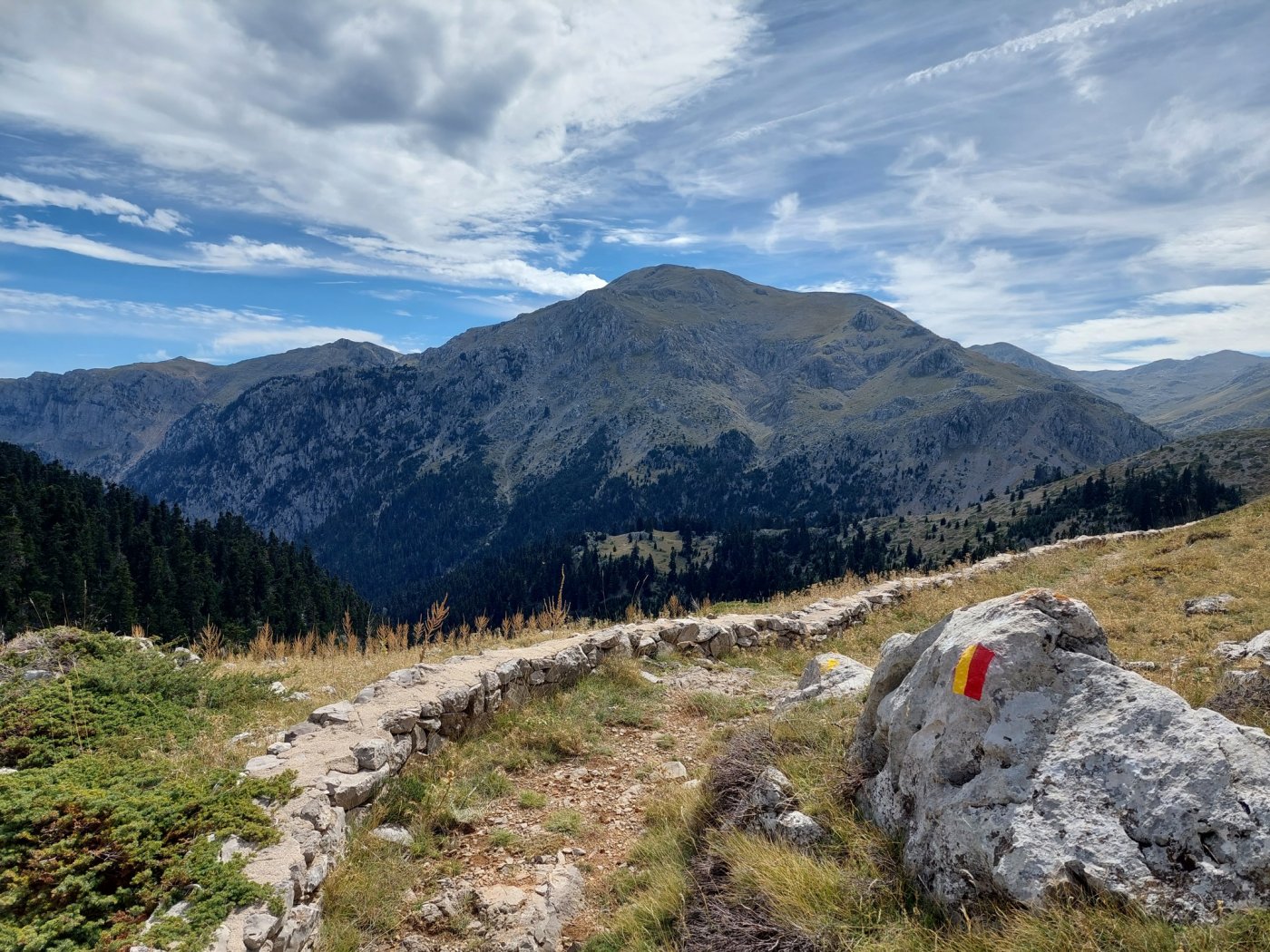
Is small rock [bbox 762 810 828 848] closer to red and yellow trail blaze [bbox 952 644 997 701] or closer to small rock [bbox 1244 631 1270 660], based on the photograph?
red and yellow trail blaze [bbox 952 644 997 701]

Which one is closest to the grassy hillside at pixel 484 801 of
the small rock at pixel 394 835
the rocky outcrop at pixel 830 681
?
the small rock at pixel 394 835

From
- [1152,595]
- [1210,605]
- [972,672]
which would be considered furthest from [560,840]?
[1152,595]

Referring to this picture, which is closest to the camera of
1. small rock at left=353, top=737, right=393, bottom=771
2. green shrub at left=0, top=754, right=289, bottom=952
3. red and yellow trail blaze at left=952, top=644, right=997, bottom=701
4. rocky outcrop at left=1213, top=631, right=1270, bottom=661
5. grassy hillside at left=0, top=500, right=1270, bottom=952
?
grassy hillside at left=0, top=500, right=1270, bottom=952

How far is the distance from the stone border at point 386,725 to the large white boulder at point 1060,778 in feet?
18.4

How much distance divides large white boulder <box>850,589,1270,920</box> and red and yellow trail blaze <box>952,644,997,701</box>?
12mm

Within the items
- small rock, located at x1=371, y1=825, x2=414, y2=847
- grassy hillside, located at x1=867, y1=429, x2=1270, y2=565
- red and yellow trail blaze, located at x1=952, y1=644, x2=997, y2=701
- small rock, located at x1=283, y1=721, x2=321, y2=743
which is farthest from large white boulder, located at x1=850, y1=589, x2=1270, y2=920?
grassy hillside, located at x1=867, y1=429, x2=1270, y2=565

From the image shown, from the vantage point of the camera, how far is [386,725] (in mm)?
9094

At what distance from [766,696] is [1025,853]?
8.39 metres

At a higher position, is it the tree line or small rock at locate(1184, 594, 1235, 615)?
small rock at locate(1184, 594, 1235, 615)

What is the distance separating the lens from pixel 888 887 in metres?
5.04

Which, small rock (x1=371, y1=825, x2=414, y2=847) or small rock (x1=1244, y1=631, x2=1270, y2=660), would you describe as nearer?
small rock (x1=371, y1=825, x2=414, y2=847)

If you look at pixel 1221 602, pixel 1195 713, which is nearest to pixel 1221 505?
pixel 1221 602

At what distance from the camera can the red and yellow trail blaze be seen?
543cm

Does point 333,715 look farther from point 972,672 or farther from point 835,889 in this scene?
point 972,672
